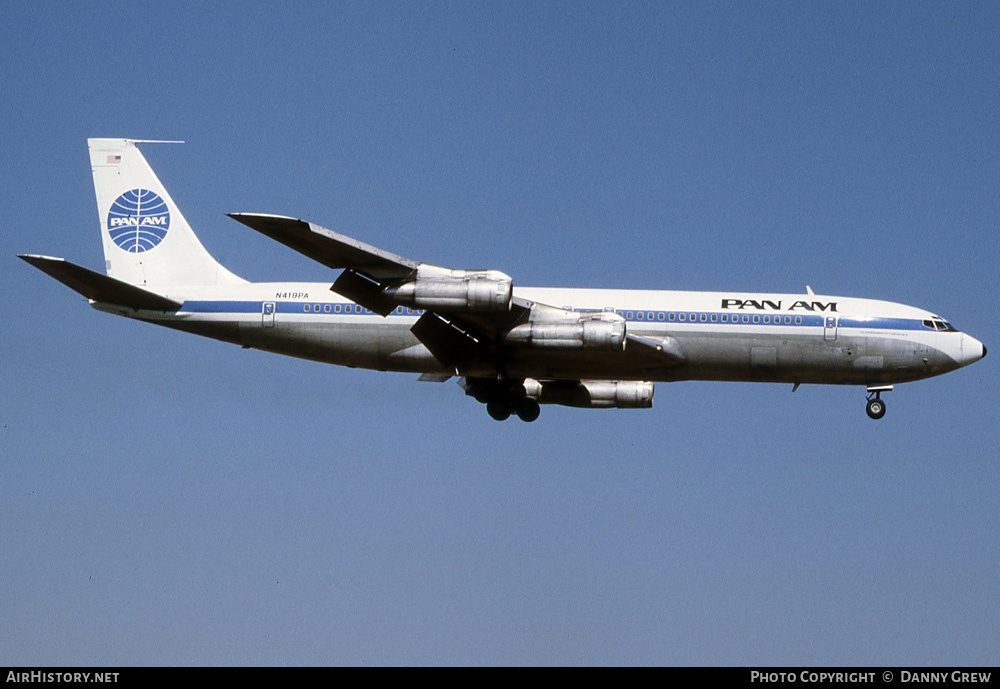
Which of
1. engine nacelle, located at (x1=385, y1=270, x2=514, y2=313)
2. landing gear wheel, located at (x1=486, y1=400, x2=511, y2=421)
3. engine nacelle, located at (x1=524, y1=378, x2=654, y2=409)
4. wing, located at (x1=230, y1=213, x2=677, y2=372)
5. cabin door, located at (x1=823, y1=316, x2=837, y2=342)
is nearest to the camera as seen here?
wing, located at (x1=230, y1=213, x2=677, y2=372)

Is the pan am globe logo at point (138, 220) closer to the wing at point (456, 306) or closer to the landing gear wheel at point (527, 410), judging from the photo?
the wing at point (456, 306)

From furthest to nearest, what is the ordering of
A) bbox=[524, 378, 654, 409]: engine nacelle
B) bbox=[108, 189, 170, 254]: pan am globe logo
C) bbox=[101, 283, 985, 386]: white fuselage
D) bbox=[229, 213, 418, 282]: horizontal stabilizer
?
bbox=[108, 189, 170, 254]: pan am globe logo → bbox=[524, 378, 654, 409]: engine nacelle → bbox=[101, 283, 985, 386]: white fuselage → bbox=[229, 213, 418, 282]: horizontal stabilizer

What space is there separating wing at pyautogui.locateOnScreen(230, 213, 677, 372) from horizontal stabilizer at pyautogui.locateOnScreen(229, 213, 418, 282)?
0.09ft

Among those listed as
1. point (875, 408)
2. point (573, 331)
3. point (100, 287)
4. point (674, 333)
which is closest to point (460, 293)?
point (573, 331)

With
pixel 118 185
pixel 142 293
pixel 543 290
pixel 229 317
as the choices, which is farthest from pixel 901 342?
pixel 118 185

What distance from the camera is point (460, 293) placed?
37344 mm

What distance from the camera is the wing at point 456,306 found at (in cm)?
3697

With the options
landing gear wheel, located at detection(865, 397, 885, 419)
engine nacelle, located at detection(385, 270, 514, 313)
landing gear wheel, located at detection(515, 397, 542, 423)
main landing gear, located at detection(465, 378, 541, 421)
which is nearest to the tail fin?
engine nacelle, located at detection(385, 270, 514, 313)

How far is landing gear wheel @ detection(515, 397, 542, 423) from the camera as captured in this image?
44.1 m

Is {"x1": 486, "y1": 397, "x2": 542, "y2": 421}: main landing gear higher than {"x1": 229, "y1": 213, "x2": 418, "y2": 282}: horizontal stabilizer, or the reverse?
{"x1": 229, "y1": 213, "x2": 418, "y2": 282}: horizontal stabilizer

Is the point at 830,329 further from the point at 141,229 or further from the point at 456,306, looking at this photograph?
the point at 141,229

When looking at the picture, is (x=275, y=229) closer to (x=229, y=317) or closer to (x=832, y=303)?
(x=229, y=317)

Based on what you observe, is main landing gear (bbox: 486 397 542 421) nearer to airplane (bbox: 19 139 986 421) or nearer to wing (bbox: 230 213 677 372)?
airplane (bbox: 19 139 986 421)

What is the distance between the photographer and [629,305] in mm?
41438
